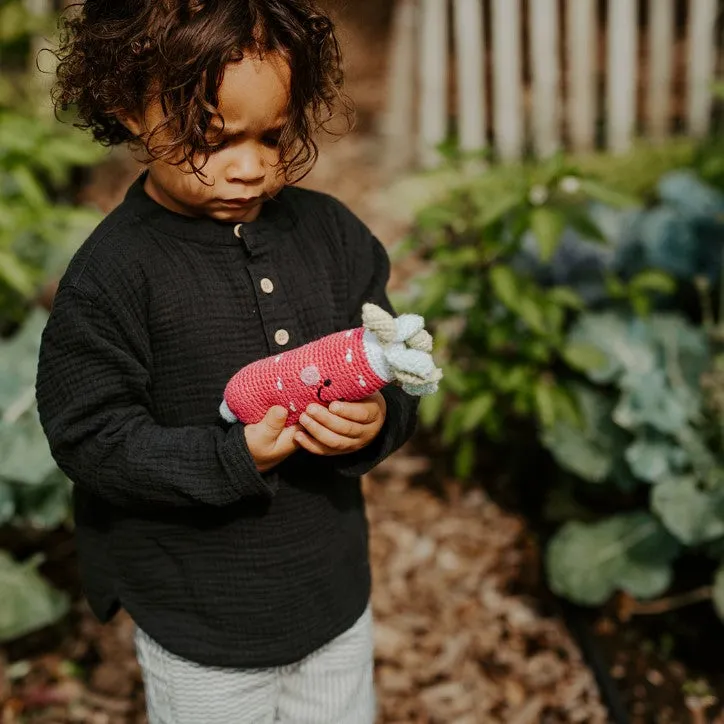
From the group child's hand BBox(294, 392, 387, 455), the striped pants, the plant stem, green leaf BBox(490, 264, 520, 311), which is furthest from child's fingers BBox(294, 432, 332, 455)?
the plant stem

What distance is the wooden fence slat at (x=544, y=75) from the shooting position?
17.8 ft

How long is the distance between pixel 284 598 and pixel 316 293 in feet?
1.68

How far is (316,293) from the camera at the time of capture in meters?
1.52

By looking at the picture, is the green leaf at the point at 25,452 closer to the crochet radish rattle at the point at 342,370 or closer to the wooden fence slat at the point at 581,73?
the crochet radish rattle at the point at 342,370

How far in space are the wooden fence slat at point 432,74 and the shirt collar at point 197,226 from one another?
163 inches

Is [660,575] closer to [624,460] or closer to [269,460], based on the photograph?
[624,460]

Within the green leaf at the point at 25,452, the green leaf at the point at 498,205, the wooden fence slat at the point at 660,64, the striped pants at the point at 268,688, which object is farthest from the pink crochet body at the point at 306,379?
the wooden fence slat at the point at 660,64

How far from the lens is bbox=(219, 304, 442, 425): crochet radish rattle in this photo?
122 centimetres

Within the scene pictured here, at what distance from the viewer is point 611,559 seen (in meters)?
2.74

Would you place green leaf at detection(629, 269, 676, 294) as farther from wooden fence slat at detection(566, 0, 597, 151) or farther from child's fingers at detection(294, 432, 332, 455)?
wooden fence slat at detection(566, 0, 597, 151)

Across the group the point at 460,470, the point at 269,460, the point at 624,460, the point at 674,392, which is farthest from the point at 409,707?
the point at 269,460

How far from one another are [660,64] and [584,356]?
339 centimetres

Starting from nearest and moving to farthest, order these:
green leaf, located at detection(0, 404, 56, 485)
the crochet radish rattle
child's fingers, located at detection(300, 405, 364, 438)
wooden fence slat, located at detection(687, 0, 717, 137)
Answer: the crochet radish rattle
child's fingers, located at detection(300, 405, 364, 438)
green leaf, located at detection(0, 404, 56, 485)
wooden fence slat, located at detection(687, 0, 717, 137)

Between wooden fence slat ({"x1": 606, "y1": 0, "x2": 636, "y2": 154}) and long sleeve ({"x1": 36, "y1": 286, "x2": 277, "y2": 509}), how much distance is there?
458 cm
